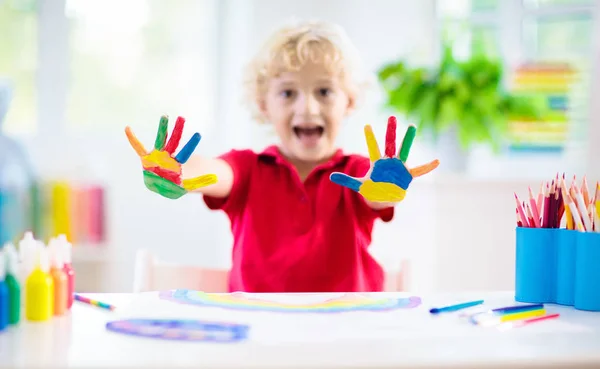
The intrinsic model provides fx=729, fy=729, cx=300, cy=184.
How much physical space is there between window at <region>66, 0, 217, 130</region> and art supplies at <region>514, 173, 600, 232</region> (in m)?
2.29

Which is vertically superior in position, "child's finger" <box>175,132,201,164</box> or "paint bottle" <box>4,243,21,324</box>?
"child's finger" <box>175,132,201,164</box>

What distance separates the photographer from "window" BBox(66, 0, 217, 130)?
10.2ft

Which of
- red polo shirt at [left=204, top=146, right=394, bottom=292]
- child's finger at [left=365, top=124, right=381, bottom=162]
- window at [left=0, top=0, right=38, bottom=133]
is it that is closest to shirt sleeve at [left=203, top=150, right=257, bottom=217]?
red polo shirt at [left=204, top=146, right=394, bottom=292]

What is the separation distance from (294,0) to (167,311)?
77.2 inches

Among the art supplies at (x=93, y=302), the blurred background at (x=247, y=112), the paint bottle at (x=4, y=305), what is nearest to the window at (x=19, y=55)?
the blurred background at (x=247, y=112)

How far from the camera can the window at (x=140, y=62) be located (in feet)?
10.2

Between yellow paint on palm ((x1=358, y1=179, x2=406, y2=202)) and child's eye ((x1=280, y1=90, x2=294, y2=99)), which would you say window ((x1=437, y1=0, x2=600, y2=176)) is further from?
yellow paint on palm ((x1=358, y1=179, x2=406, y2=202))

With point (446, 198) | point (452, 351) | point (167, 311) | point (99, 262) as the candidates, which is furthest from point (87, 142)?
point (452, 351)

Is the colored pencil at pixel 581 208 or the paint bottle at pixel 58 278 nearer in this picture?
the paint bottle at pixel 58 278

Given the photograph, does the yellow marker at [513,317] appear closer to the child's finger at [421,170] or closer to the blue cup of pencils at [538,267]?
the blue cup of pencils at [538,267]

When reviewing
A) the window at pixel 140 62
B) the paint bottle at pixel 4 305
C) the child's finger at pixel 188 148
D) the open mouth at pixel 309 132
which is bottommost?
the paint bottle at pixel 4 305

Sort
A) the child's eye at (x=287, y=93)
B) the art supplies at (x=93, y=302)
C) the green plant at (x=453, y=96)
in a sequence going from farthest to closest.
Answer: the green plant at (x=453, y=96)
the child's eye at (x=287, y=93)
the art supplies at (x=93, y=302)

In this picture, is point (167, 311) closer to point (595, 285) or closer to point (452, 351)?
point (452, 351)

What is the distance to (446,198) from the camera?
2.61m
